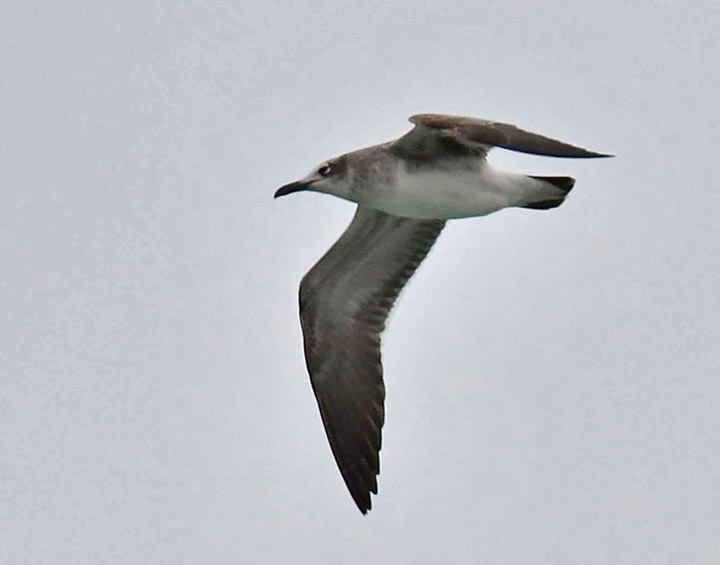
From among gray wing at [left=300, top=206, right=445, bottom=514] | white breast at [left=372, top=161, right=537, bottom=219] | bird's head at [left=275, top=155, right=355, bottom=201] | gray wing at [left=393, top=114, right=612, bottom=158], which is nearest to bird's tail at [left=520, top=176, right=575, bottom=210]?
white breast at [left=372, top=161, right=537, bottom=219]

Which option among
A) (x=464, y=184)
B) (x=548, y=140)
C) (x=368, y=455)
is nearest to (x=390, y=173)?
(x=464, y=184)

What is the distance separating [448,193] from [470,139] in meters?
1.04

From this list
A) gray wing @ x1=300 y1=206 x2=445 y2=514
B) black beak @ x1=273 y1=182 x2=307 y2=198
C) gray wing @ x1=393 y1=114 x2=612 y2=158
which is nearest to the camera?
gray wing @ x1=393 y1=114 x2=612 y2=158

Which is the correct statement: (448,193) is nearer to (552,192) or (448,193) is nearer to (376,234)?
(552,192)

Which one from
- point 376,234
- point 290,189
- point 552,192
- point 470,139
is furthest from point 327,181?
point 552,192

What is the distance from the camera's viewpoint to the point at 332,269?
1703 centimetres

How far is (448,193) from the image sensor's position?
15297 mm

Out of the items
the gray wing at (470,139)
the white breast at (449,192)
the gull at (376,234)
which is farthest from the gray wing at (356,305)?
the gray wing at (470,139)

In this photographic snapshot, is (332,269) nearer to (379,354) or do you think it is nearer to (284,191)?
(379,354)

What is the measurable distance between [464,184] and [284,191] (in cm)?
158

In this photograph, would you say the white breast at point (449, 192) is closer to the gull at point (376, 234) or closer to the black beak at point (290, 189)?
the gull at point (376, 234)

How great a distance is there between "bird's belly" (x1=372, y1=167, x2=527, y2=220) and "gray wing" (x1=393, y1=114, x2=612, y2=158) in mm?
213

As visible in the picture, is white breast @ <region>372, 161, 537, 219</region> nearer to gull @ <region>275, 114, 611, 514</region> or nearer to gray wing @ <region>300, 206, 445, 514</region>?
gull @ <region>275, 114, 611, 514</region>

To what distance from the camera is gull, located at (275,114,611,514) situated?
15.1 metres
